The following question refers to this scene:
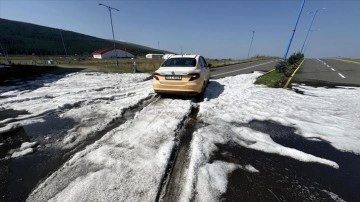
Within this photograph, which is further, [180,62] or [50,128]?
[180,62]

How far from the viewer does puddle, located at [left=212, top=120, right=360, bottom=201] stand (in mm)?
3201

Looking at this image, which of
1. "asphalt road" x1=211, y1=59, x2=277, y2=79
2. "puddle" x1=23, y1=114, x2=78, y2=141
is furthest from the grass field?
"puddle" x1=23, y1=114, x2=78, y2=141

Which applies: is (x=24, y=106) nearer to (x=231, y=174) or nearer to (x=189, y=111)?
(x=189, y=111)

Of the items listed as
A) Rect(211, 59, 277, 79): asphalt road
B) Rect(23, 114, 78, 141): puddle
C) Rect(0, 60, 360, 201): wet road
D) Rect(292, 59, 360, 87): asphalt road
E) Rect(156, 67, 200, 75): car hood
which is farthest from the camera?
Rect(211, 59, 277, 79): asphalt road

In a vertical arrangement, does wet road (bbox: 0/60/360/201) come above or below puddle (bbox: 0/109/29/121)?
above

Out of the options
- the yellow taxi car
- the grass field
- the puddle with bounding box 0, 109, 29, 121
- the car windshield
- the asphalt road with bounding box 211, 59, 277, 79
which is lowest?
the grass field

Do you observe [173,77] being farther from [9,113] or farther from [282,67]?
[282,67]

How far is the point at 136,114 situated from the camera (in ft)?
21.6

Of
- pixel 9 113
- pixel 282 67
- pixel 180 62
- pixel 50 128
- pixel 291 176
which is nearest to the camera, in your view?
pixel 291 176

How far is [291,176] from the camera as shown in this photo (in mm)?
3674

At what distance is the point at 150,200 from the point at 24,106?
6.89 metres

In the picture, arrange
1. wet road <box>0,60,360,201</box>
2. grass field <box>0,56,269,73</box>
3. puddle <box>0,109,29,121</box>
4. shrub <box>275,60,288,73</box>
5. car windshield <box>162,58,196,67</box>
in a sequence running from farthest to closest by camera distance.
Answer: grass field <box>0,56,269,73</box> < shrub <box>275,60,288,73</box> < car windshield <box>162,58,196,67</box> < puddle <box>0,109,29,121</box> < wet road <box>0,60,360,201</box>

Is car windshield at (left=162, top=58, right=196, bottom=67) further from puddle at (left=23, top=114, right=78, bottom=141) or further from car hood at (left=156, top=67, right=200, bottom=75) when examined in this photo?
puddle at (left=23, top=114, right=78, bottom=141)

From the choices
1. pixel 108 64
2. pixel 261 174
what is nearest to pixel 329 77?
pixel 261 174
